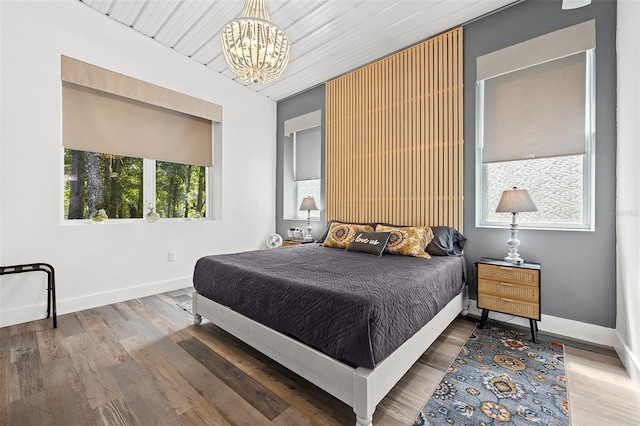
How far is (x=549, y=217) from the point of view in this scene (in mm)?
2510

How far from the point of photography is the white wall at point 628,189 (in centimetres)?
176

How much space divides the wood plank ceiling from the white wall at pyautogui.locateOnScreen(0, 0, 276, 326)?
0.91 ft

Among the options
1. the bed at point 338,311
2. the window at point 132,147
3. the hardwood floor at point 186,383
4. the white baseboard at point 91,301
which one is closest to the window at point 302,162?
the window at point 132,147

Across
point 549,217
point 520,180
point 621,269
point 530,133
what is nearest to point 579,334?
point 621,269

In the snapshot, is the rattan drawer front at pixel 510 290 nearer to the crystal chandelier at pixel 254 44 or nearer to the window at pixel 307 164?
the window at pixel 307 164

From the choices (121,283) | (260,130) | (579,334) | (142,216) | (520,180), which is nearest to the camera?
(579,334)

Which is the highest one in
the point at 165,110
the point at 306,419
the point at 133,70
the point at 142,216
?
the point at 133,70

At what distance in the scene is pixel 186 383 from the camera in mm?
1665

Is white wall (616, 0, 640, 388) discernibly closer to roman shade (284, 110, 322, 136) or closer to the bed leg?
the bed leg

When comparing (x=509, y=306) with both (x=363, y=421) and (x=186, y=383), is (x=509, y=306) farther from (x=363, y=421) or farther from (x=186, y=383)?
(x=186, y=383)

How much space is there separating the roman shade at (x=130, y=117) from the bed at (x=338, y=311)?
192cm

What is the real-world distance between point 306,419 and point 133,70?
3.84 m

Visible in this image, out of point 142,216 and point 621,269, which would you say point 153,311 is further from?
point 621,269

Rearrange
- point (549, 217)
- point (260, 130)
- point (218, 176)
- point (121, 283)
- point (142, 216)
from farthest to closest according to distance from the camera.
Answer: point (260, 130) → point (218, 176) → point (142, 216) → point (121, 283) → point (549, 217)
